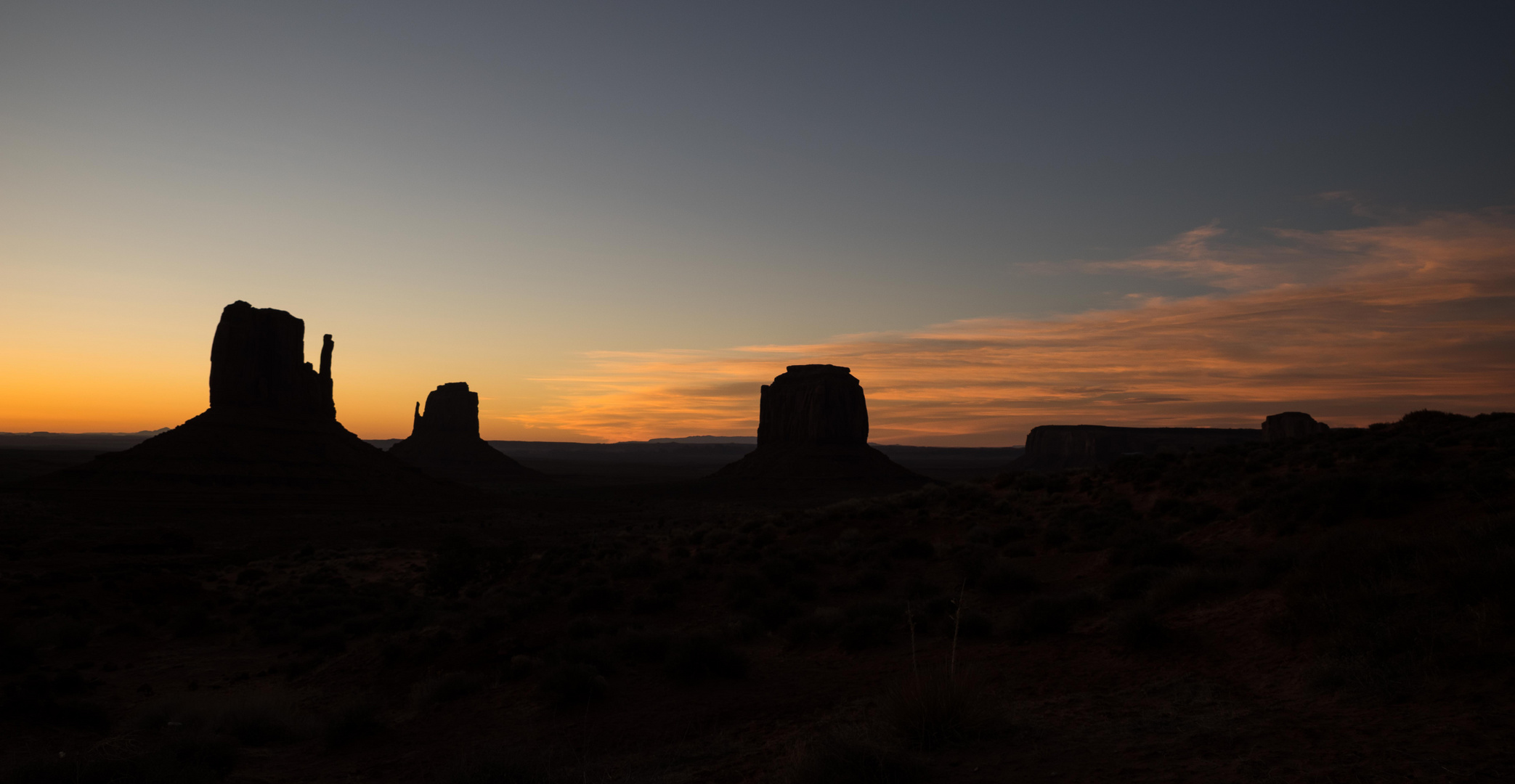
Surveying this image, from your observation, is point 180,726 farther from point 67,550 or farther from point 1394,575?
point 67,550

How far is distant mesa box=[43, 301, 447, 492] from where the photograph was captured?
56656mm

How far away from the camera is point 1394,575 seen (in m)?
7.95

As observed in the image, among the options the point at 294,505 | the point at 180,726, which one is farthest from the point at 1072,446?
the point at 180,726

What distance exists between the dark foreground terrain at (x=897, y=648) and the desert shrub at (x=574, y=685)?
0.18 feet

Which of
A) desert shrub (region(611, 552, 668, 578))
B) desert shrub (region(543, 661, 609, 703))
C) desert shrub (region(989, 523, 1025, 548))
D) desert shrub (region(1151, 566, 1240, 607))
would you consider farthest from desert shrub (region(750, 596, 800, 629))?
desert shrub (region(989, 523, 1025, 548))

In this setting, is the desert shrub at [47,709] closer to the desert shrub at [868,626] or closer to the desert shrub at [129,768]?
the desert shrub at [129,768]

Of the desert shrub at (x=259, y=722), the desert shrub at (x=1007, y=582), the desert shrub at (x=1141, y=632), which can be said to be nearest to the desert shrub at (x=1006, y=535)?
the desert shrub at (x=1007, y=582)

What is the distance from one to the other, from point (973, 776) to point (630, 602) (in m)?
13.2

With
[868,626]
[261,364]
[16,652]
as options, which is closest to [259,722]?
[16,652]

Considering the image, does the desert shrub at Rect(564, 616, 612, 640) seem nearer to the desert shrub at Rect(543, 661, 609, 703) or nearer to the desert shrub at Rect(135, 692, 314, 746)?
the desert shrub at Rect(543, 661, 609, 703)

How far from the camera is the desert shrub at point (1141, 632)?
365 inches

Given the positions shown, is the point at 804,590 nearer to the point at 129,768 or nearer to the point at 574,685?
the point at 574,685

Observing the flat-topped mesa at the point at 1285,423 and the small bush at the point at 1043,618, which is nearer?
the small bush at the point at 1043,618

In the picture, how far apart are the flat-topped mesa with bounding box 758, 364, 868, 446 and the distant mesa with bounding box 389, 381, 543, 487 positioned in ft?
135
